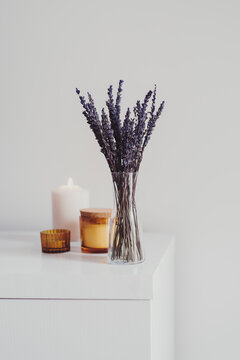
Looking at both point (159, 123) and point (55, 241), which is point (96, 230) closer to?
point (55, 241)

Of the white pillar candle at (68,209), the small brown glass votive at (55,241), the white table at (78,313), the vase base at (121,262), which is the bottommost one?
the white table at (78,313)

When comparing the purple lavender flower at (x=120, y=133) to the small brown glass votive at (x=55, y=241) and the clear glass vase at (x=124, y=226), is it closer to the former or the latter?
the clear glass vase at (x=124, y=226)

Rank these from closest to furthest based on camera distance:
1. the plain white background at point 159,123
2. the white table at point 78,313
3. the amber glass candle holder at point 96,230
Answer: the white table at point 78,313 → the amber glass candle holder at point 96,230 → the plain white background at point 159,123

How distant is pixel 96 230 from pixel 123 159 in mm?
169

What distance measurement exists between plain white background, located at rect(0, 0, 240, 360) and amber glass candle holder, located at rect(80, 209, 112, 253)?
0.77ft

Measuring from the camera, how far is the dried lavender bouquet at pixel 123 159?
86 centimetres

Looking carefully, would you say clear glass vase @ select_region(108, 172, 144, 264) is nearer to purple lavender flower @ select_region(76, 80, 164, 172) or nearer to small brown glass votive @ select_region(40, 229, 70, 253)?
purple lavender flower @ select_region(76, 80, 164, 172)

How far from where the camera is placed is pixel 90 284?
78 centimetres

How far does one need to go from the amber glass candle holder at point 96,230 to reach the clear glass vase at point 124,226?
0.21ft

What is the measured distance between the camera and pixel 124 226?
0.88 m

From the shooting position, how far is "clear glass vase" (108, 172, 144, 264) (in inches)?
34.2

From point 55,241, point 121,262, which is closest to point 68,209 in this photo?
point 55,241

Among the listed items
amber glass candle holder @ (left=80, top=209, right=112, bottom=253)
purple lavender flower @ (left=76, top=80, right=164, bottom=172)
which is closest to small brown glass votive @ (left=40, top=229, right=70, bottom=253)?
amber glass candle holder @ (left=80, top=209, right=112, bottom=253)

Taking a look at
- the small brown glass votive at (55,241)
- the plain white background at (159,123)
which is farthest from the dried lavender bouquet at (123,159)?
the plain white background at (159,123)
